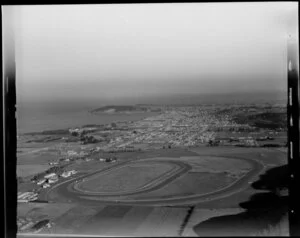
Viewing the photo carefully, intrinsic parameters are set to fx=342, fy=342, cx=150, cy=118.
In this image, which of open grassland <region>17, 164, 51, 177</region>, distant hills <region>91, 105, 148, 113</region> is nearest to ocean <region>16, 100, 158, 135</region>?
distant hills <region>91, 105, 148, 113</region>

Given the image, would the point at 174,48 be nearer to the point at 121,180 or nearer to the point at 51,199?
the point at 121,180

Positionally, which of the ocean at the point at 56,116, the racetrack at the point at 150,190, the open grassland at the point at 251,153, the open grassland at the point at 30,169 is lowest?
the racetrack at the point at 150,190

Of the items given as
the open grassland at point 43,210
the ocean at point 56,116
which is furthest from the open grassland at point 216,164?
the open grassland at point 43,210

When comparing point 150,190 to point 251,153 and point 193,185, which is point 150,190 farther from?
point 251,153

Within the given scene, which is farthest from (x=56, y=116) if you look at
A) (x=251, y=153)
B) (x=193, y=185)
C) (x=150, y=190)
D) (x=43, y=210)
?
(x=251, y=153)

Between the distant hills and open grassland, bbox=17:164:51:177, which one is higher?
the distant hills

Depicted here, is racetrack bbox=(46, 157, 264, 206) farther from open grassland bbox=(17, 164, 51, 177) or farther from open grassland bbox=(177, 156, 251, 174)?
open grassland bbox=(17, 164, 51, 177)

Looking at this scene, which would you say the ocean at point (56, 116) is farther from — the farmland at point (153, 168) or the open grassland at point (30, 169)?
the open grassland at point (30, 169)
